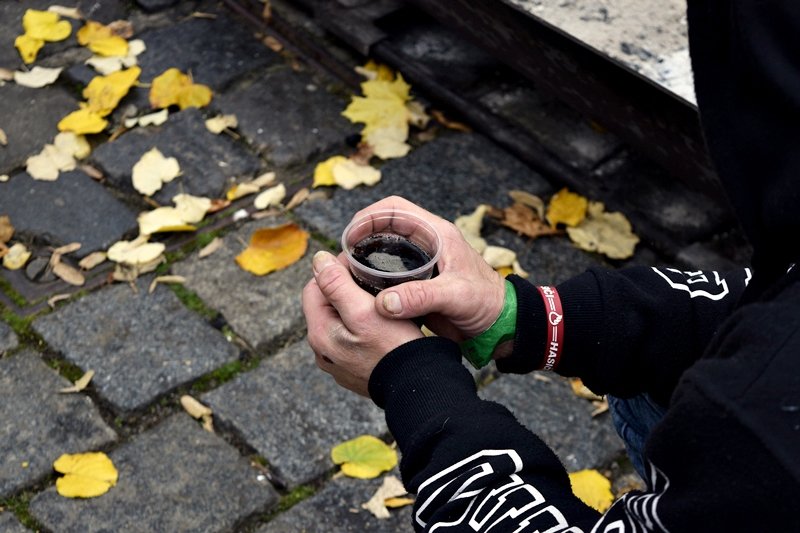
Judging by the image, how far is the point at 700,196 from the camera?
10.6ft

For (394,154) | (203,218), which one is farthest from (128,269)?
(394,154)

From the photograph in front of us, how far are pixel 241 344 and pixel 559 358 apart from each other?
1040 millimetres

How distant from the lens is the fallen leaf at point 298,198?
3080mm

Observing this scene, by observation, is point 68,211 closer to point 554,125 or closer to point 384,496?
point 384,496

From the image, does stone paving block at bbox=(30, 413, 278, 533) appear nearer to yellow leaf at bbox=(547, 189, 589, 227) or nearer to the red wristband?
the red wristband

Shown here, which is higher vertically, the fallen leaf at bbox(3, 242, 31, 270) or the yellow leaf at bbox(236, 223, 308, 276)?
the yellow leaf at bbox(236, 223, 308, 276)

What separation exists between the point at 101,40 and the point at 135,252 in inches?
39.0

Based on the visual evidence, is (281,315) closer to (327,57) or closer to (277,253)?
(277,253)

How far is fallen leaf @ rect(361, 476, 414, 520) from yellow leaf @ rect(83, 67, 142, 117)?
5.01 feet

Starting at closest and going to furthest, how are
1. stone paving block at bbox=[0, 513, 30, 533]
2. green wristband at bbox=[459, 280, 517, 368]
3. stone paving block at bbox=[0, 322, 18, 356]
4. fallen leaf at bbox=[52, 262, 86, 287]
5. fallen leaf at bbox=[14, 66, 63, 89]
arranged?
green wristband at bbox=[459, 280, 517, 368] < stone paving block at bbox=[0, 513, 30, 533] < stone paving block at bbox=[0, 322, 18, 356] < fallen leaf at bbox=[52, 262, 86, 287] < fallen leaf at bbox=[14, 66, 63, 89]

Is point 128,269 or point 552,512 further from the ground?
point 552,512

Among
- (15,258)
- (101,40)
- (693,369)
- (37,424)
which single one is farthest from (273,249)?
(693,369)

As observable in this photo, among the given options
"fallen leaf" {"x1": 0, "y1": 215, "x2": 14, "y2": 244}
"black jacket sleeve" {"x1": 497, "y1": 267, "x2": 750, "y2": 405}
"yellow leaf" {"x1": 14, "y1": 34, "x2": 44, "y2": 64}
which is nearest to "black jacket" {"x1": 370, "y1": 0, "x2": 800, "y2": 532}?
"black jacket sleeve" {"x1": 497, "y1": 267, "x2": 750, "y2": 405}

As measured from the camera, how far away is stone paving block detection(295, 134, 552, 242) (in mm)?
3080
